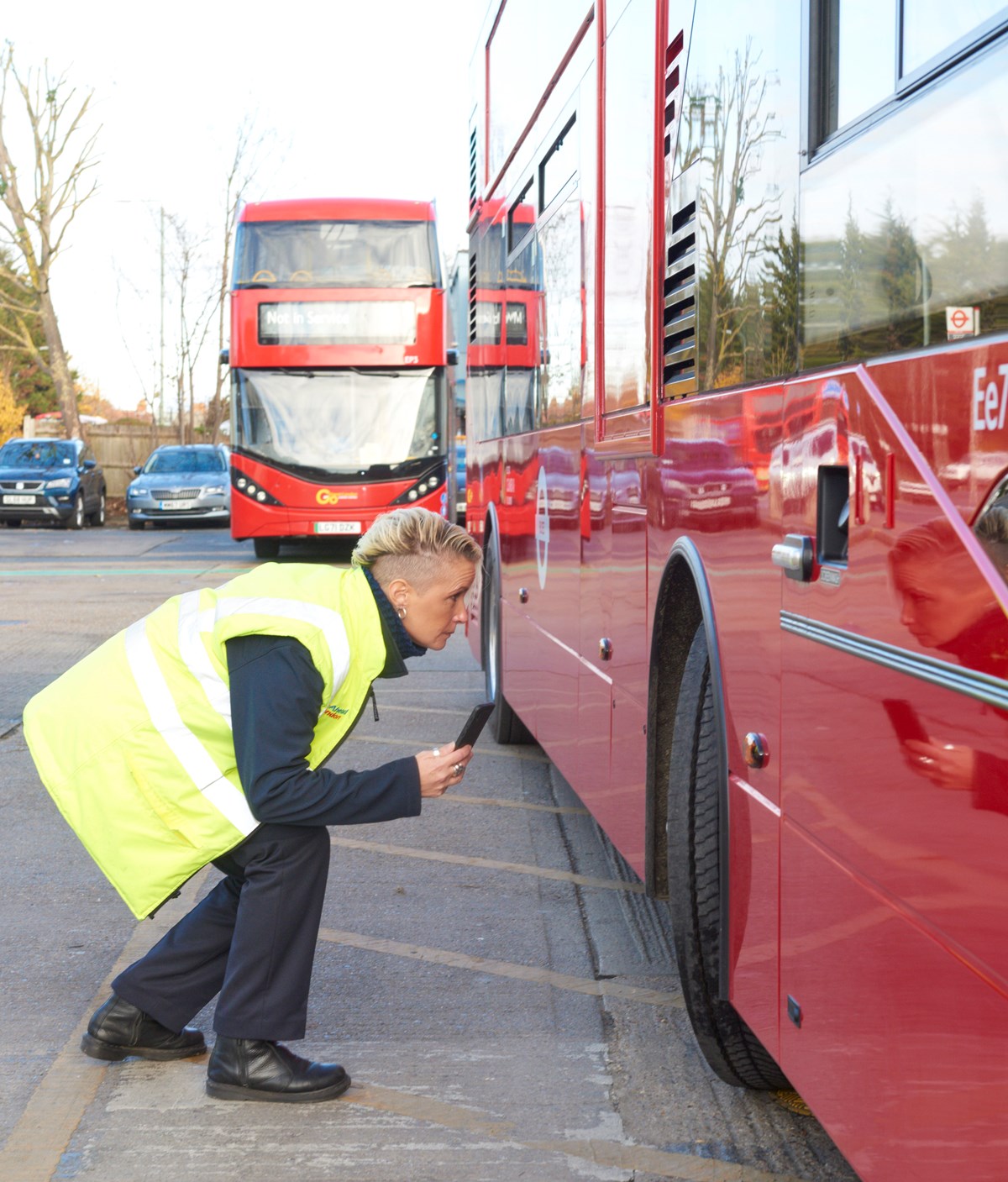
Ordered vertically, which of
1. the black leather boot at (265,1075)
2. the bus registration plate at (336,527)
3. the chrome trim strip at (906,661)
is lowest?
the black leather boot at (265,1075)

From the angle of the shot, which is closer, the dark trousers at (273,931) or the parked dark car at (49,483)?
the dark trousers at (273,931)

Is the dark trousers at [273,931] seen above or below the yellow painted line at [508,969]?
above

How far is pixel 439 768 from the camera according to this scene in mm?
3439

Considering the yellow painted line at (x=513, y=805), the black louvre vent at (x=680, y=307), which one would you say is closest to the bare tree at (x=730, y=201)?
the black louvre vent at (x=680, y=307)

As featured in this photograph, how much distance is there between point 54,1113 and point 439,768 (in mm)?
1149

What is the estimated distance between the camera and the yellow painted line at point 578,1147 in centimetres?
323

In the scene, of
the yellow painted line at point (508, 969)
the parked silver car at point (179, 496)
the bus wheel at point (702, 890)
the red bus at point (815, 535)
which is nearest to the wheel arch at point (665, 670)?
the red bus at point (815, 535)

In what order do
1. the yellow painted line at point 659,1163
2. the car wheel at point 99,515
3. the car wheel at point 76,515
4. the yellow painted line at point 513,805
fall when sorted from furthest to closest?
1. the car wheel at point 99,515
2. the car wheel at point 76,515
3. the yellow painted line at point 513,805
4. the yellow painted line at point 659,1163

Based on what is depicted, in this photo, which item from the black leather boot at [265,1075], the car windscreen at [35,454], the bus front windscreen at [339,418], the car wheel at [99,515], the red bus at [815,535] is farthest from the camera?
the car wheel at [99,515]

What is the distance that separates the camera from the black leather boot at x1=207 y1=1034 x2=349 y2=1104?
3.57 metres

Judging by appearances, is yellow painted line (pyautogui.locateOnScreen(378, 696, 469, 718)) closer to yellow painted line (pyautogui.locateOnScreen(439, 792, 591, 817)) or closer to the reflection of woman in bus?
yellow painted line (pyautogui.locateOnScreen(439, 792, 591, 817))

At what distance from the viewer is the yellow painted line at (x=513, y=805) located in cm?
667

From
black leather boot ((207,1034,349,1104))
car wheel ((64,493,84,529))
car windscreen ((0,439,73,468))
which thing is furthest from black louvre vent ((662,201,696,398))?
car windscreen ((0,439,73,468))

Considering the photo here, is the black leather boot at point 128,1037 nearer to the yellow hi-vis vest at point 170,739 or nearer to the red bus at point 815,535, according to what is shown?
the yellow hi-vis vest at point 170,739
